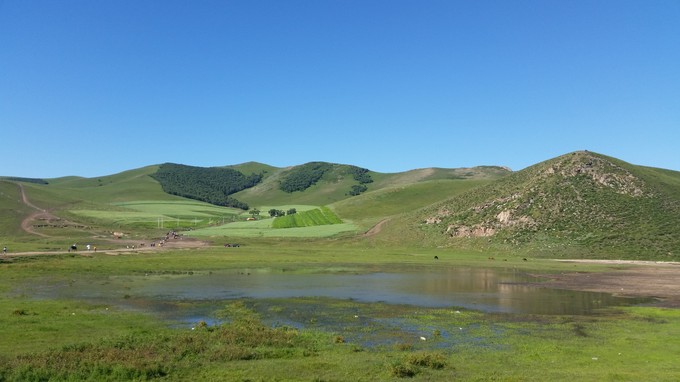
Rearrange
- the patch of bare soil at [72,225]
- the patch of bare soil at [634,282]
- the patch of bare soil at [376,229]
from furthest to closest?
the patch of bare soil at [376,229]
the patch of bare soil at [72,225]
the patch of bare soil at [634,282]

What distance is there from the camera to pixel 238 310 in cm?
4100

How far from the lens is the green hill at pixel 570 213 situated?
365ft

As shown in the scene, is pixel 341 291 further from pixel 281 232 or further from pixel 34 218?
pixel 34 218

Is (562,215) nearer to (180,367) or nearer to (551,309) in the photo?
(551,309)

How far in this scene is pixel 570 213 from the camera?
Result: 126812 mm

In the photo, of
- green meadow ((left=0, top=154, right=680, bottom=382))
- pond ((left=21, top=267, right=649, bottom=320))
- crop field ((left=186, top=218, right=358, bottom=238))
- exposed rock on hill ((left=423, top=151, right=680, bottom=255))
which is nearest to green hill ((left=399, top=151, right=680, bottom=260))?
exposed rock on hill ((left=423, top=151, right=680, bottom=255))

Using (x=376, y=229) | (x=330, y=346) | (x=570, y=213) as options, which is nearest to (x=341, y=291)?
(x=330, y=346)

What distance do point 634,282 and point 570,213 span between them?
6428 cm

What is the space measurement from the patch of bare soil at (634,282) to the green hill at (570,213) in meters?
24.2

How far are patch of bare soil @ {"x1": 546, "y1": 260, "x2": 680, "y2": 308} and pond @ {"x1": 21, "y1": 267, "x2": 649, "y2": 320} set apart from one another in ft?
11.6

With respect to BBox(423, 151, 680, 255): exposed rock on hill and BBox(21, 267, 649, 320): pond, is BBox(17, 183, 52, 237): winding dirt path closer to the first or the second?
BBox(21, 267, 649, 320): pond

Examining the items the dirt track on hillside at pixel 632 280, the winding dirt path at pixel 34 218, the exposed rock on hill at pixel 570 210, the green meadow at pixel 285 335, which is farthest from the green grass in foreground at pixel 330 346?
the winding dirt path at pixel 34 218

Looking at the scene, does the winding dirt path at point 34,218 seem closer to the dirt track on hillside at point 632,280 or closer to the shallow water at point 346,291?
the dirt track on hillside at point 632,280

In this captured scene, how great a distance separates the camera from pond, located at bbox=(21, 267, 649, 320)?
46125 millimetres
